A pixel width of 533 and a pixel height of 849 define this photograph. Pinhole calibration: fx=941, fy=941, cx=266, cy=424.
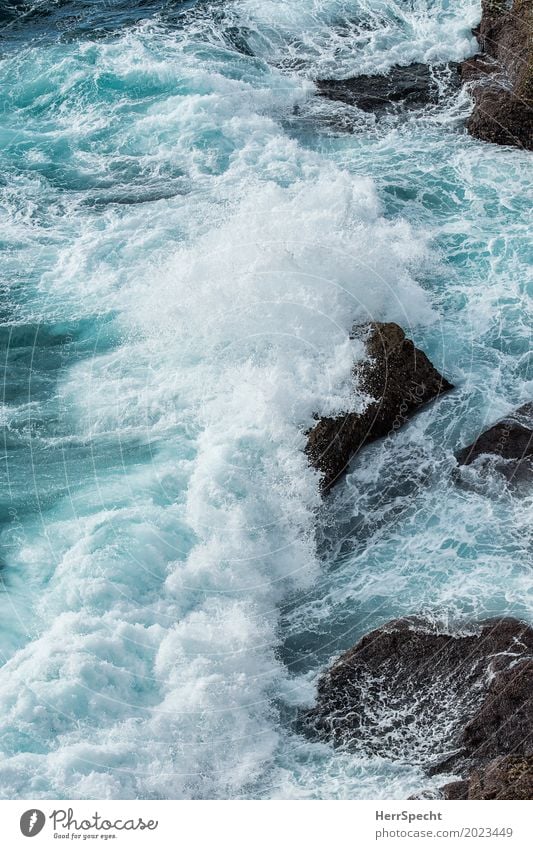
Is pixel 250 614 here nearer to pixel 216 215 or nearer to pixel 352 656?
pixel 352 656

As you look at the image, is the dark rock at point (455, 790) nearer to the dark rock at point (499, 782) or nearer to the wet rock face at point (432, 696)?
the dark rock at point (499, 782)

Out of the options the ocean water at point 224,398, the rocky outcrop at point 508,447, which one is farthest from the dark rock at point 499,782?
the rocky outcrop at point 508,447

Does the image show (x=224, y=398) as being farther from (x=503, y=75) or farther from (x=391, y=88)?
(x=503, y=75)

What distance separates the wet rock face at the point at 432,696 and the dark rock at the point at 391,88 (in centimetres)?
2041

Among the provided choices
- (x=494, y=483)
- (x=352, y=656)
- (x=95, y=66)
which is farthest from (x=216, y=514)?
(x=95, y=66)

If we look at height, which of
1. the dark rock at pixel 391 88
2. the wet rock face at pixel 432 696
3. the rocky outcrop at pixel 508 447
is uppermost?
the dark rock at pixel 391 88

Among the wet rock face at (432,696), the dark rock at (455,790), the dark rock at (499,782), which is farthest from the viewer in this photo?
the wet rock face at (432,696)

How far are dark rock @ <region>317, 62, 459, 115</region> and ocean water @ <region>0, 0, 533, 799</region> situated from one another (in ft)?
2.09

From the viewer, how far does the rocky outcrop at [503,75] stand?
29.1 meters

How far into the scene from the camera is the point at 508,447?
774 inches

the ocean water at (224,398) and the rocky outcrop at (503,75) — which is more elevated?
the rocky outcrop at (503,75)

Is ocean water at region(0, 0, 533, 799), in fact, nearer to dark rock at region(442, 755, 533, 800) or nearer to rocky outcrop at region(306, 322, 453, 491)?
rocky outcrop at region(306, 322, 453, 491)

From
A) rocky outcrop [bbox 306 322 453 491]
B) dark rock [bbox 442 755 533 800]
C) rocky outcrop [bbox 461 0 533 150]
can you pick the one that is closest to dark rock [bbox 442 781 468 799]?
dark rock [bbox 442 755 533 800]

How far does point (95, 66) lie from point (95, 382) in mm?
16172
